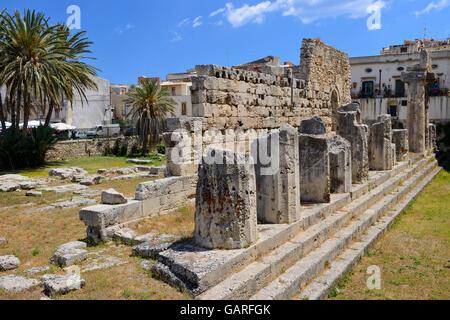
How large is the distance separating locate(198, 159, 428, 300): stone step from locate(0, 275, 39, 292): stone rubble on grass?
8.18ft

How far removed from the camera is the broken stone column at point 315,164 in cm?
744

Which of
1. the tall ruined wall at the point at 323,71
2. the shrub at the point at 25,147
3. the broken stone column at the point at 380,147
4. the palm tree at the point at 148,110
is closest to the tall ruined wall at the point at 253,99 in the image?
the tall ruined wall at the point at 323,71

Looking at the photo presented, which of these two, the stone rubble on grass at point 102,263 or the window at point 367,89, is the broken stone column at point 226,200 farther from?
the window at point 367,89

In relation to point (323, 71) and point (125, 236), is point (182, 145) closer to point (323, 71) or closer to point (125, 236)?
point (125, 236)

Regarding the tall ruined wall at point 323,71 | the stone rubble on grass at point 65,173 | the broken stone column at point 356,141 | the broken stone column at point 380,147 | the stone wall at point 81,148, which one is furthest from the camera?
the stone wall at point 81,148

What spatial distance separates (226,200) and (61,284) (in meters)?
2.33

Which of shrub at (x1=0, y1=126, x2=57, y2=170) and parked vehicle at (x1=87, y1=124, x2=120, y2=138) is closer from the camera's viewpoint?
shrub at (x1=0, y1=126, x2=57, y2=170)

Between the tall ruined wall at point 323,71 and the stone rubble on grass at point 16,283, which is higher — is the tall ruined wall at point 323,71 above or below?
above

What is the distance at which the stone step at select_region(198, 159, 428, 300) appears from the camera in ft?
14.3

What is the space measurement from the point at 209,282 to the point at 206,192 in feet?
3.85

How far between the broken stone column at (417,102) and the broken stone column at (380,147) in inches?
290

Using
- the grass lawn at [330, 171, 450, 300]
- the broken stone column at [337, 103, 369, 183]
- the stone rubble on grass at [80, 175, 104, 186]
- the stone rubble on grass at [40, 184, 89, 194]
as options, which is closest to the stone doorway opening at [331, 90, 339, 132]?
the broken stone column at [337, 103, 369, 183]

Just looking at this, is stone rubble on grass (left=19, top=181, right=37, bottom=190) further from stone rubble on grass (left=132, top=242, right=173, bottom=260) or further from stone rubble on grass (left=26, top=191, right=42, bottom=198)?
stone rubble on grass (left=132, top=242, right=173, bottom=260)

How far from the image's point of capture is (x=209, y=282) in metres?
4.34
